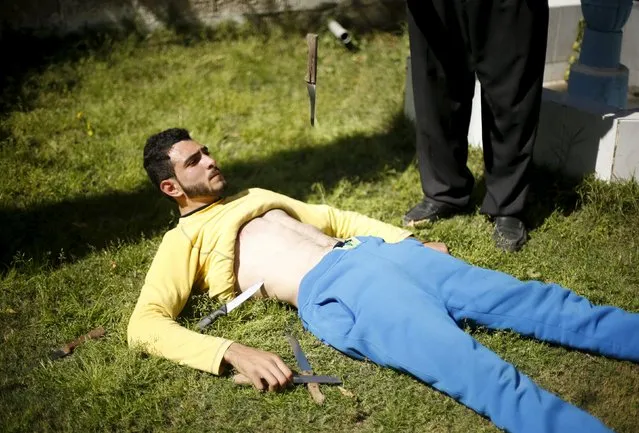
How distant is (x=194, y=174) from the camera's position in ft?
12.9

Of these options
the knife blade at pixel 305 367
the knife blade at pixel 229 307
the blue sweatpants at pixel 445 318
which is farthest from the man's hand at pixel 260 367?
the knife blade at pixel 229 307

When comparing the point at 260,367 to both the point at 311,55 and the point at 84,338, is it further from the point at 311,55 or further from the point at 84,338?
the point at 311,55

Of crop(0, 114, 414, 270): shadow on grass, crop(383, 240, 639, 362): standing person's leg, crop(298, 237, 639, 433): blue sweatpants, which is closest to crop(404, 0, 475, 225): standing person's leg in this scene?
crop(0, 114, 414, 270): shadow on grass

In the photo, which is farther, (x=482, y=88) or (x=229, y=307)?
(x=482, y=88)

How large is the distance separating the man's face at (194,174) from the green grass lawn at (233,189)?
585mm

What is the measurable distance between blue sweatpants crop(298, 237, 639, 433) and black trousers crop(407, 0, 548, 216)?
1.01 meters

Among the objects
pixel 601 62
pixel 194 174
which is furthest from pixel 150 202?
pixel 601 62

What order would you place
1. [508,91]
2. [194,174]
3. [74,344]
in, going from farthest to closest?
1. [508,91]
2. [194,174]
3. [74,344]

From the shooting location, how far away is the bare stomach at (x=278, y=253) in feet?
12.2

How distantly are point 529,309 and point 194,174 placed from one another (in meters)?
1.79

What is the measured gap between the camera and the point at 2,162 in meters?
5.51

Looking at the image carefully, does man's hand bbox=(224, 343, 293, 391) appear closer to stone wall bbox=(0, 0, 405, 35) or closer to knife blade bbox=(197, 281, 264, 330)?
knife blade bbox=(197, 281, 264, 330)

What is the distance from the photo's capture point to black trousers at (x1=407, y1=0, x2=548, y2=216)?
13.3 ft

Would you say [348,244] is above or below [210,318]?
above
